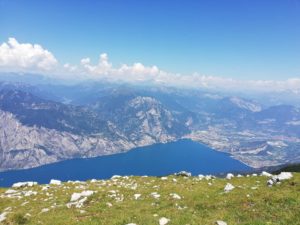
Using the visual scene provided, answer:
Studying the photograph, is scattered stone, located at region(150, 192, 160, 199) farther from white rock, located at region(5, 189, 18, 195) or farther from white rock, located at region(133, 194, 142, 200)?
white rock, located at region(5, 189, 18, 195)

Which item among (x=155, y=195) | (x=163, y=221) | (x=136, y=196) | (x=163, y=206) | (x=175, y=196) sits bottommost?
(x=136, y=196)

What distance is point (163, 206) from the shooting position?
21922 mm

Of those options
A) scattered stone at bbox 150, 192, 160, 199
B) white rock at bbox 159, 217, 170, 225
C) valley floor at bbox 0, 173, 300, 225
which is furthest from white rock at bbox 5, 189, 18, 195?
white rock at bbox 159, 217, 170, 225

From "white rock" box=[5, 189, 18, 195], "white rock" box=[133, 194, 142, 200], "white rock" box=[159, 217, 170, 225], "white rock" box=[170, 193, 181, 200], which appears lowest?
"white rock" box=[5, 189, 18, 195]

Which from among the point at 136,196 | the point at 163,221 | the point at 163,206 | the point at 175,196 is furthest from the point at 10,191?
the point at 163,221

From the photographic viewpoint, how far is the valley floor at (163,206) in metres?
18.4

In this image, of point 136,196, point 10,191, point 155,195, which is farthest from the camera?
point 10,191

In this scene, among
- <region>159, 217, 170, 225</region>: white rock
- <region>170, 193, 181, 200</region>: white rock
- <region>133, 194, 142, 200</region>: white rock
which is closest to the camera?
<region>159, 217, 170, 225</region>: white rock

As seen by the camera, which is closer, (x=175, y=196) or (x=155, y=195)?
(x=175, y=196)

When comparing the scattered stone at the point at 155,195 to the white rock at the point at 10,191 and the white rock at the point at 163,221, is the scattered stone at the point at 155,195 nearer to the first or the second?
the white rock at the point at 163,221

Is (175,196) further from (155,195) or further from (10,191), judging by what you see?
(10,191)

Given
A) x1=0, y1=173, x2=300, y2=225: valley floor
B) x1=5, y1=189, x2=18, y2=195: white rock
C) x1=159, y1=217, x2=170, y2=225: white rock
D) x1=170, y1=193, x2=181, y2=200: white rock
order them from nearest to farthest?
x1=159, y1=217, x2=170, y2=225: white rock → x1=0, y1=173, x2=300, y2=225: valley floor → x1=170, y1=193, x2=181, y2=200: white rock → x1=5, y1=189, x2=18, y2=195: white rock

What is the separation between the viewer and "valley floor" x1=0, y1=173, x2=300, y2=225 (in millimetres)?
18438

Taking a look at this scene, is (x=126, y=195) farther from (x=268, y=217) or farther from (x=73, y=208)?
(x=268, y=217)
